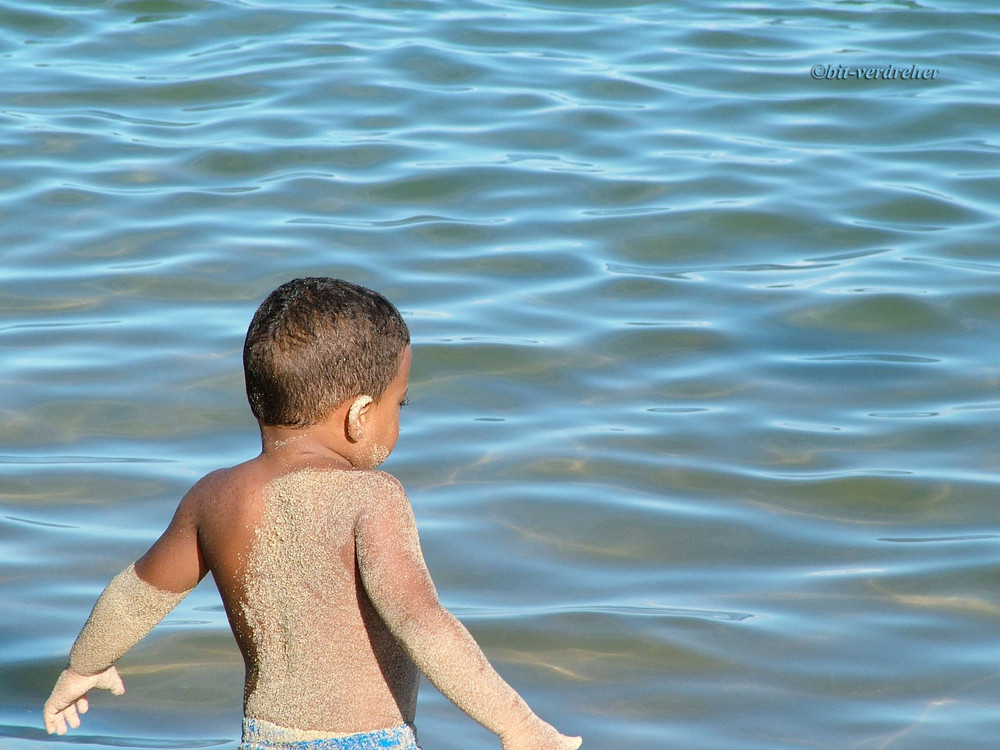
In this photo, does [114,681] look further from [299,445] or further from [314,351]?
[314,351]

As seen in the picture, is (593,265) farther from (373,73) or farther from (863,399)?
(373,73)

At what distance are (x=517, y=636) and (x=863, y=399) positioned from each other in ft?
7.06

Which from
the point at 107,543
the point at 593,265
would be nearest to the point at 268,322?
the point at 107,543

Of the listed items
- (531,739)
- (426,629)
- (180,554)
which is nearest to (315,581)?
(426,629)

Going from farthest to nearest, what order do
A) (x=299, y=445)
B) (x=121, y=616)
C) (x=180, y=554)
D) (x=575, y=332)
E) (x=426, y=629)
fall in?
1. (x=575, y=332)
2. (x=121, y=616)
3. (x=180, y=554)
4. (x=299, y=445)
5. (x=426, y=629)

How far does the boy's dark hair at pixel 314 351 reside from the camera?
2438mm

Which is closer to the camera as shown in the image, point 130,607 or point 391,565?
point 391,565

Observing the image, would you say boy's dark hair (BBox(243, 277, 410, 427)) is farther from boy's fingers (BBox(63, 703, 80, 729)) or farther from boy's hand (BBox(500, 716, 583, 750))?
boy's fingers (BBox(63, 703, 80, 729))

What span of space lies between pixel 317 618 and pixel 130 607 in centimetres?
50

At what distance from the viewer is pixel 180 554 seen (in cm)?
264

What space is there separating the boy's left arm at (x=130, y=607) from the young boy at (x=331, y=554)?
45 millimetres

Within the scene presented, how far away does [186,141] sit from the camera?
335 inches

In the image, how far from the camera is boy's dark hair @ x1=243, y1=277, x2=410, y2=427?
2438mm

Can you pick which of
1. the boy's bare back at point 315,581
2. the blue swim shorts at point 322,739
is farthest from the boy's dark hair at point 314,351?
the blue swim shorts at point 322,739
